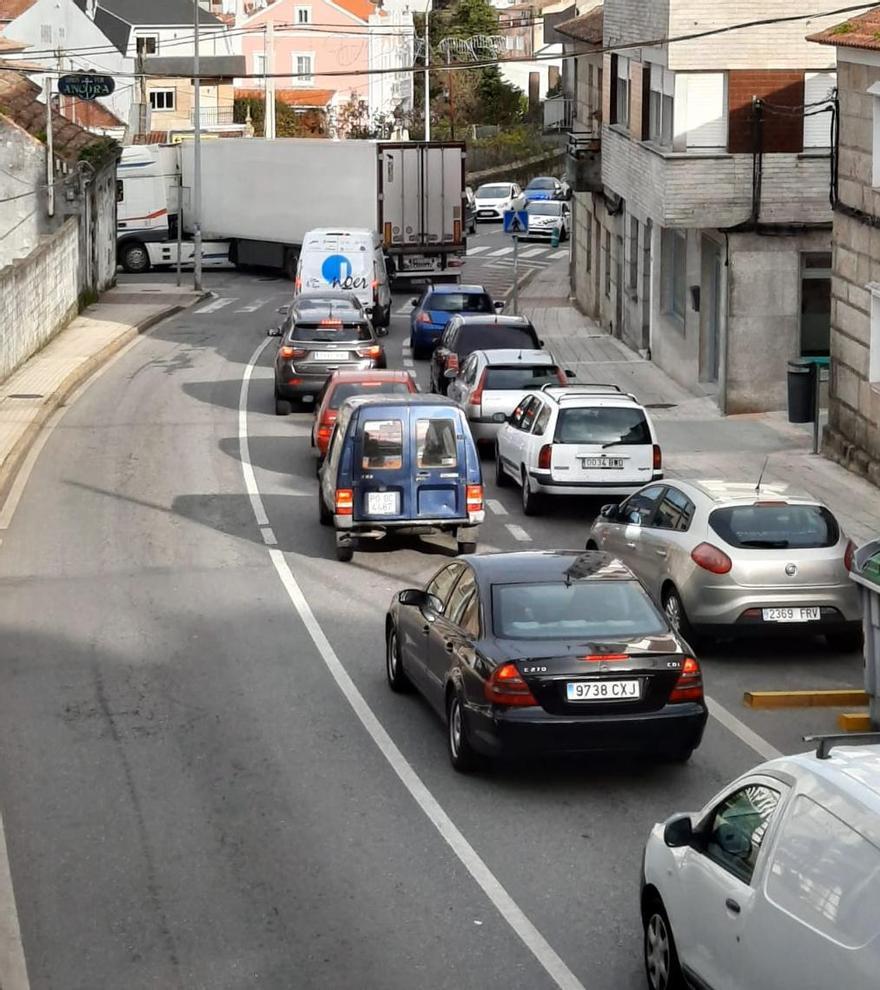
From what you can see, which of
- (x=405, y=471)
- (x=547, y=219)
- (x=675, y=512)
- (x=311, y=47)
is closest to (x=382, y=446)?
(x=405, y=471)

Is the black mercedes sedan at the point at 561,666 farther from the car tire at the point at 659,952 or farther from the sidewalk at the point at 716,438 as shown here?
the sidewalk at the point at 716,438

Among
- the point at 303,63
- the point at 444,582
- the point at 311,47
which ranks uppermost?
the point at 311,47

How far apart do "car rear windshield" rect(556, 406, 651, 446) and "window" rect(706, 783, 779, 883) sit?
1455 centimetres

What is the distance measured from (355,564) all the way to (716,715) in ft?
22.7

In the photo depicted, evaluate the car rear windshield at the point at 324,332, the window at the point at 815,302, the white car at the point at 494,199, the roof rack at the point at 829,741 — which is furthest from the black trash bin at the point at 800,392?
the white car at the point at 494,199

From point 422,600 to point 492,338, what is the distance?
61.6 ft

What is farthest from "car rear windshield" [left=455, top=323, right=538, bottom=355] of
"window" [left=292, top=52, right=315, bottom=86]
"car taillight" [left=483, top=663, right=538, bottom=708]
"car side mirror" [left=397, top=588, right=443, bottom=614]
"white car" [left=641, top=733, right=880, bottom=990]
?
"window" [left=292, top=52, right=315, bottom=86]

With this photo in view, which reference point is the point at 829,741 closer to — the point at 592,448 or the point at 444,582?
the point at 444,582

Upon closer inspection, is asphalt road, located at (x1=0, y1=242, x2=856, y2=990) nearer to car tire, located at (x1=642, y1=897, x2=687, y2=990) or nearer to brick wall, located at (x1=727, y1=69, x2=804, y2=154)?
car tire, located at (x1=642, y1=897, x2=687, y2=990)

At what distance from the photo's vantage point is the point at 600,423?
22625 mm

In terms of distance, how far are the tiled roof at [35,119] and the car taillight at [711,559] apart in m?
36.7

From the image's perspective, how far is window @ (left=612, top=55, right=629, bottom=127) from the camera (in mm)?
40969

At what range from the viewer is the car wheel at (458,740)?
1239 centimetres

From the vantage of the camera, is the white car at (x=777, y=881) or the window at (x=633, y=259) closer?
the white car at (x=777, y=881)
